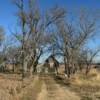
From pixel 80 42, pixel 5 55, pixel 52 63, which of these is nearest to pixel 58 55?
pixel 80 42

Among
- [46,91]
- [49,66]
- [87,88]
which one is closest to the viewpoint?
[46,91]

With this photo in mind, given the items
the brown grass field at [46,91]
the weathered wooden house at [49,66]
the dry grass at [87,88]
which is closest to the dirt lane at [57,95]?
the brown grass field at [46,91]

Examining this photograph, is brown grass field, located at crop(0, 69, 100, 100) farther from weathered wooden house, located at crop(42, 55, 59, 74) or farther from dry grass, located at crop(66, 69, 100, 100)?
weathered wooden house, located at crop(42, 55, 59, 74)

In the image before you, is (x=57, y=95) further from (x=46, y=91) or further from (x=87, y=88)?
(x=87, y=88)

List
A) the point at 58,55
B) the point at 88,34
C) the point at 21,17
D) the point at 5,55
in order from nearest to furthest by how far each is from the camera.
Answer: the point at 21,17 < the point at 88,34 < the point at 58,55 < the point at 5,55

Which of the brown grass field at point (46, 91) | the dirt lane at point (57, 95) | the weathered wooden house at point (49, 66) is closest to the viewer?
the brown grass field at point (46, 91)

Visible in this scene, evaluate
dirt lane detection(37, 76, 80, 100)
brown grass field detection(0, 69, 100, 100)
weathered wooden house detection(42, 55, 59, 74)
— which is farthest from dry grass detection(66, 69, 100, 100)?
weathered wooden house detection(42, 55, 59, 74)

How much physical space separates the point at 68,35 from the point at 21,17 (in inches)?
463

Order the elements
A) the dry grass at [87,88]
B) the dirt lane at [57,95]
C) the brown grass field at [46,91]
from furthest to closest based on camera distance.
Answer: the dry grass at [87,88]
the dirt lane at [57,95]
the brown grass field at [46,91]

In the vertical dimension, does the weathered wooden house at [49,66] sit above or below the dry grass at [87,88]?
above

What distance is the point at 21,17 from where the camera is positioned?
4012cm

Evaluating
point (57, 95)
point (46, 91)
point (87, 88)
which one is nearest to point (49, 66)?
point (87, 88)

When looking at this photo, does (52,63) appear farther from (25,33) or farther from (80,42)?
(25,33)

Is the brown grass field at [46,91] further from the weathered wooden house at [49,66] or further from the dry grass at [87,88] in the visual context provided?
the weathered wooden house at [49,66]
